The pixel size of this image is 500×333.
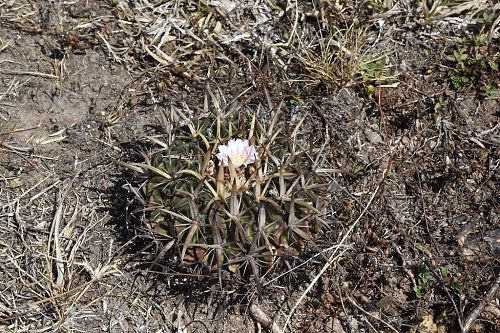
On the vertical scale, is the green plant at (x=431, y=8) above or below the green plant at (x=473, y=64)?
above

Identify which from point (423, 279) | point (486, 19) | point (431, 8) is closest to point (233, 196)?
point (423, 279)

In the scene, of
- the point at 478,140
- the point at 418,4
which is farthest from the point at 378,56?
the point at 478,140

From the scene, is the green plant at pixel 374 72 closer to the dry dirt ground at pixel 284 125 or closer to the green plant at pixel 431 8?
the dry dirt ground at pixel 284 125

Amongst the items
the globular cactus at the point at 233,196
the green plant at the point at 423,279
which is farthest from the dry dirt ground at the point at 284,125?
the globular cactus at the point at 233,196

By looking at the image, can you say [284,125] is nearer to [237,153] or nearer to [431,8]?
[237,153]

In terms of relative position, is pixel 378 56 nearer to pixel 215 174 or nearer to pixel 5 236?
pixel 215 174

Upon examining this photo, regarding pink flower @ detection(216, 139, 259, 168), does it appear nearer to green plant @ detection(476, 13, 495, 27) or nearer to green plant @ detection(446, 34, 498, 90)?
green plant @ detection(446, 34, 498, 90)
